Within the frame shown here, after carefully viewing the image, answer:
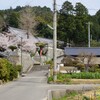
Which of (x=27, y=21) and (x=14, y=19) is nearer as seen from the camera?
(x=27, y=21)

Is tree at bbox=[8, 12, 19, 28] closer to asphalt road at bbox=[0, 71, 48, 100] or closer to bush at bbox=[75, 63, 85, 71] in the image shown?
bush at bbox=[75, 63, 85, 71]

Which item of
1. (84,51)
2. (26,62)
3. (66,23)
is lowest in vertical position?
(26,62)

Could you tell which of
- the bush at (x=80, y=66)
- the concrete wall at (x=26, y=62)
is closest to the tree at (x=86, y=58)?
the bush at (x=80, y=66)

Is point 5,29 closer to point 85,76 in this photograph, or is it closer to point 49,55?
point 49,55

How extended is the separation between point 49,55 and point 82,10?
13.3 metres

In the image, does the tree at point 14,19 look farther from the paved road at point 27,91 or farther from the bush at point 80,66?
the paved road at point 27,91

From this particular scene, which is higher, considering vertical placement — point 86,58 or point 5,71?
point 86,58

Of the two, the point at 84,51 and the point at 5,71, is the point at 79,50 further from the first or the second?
the point at 5,71

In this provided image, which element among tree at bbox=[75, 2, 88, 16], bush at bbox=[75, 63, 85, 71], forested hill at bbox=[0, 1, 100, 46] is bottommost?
bush at bbox=[75, 63, 85, 71]

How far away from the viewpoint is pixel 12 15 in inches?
3821

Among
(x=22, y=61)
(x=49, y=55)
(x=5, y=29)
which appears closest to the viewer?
(x=22, y=61)

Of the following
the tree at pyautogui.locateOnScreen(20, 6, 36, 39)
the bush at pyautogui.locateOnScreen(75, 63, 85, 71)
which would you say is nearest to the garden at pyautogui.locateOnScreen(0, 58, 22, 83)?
the bush at pyautogui.locateOnScreen(75, 63, 85, 71)

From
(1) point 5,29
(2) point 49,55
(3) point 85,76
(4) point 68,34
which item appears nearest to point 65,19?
(4) point 68,34

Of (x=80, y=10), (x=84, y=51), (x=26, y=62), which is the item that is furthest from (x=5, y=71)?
(x=80, y=10)
